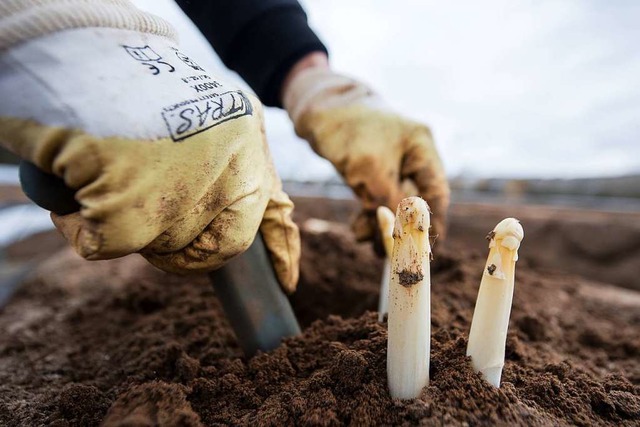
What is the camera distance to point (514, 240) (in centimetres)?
69

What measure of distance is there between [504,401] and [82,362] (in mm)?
1021

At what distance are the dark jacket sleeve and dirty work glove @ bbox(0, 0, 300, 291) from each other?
825 millimetres

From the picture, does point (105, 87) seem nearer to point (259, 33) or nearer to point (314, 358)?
point (314, 358)

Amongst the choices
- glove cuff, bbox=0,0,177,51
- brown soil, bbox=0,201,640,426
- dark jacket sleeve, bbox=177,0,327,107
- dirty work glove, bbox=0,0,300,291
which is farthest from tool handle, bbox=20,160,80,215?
dark jacket sleeve, bbox=177,0,327,107

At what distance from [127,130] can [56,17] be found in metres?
0.21

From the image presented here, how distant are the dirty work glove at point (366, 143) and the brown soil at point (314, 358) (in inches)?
11.9

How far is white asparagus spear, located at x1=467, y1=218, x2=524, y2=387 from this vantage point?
70cm

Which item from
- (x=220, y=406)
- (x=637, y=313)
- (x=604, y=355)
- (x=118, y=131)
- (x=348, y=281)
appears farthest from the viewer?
(x=348, y=281)

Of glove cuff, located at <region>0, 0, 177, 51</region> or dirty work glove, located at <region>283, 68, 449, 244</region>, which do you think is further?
dirty work glove, located at <region>283, 68, 449, 244</region>

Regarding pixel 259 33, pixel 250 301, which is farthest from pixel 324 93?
pixel 250 301

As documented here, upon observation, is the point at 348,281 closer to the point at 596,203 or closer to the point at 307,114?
the point at 307,114

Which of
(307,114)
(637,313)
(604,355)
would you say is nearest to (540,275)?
(637,313)

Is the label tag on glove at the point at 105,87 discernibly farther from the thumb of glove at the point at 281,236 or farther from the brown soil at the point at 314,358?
the brown soil at the point at 314,358

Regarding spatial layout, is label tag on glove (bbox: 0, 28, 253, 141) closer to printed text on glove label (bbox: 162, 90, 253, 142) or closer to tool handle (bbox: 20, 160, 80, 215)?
printed text on glove label (bbox: 162, 90, 253, 142)
